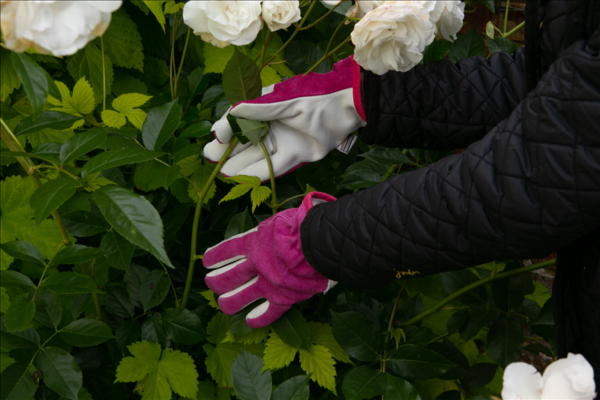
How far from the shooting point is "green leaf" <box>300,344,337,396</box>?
950mm

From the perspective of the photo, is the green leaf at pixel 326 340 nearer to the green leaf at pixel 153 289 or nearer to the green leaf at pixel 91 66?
the green leaf at pixel 153 289

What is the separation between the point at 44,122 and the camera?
75 centimetres

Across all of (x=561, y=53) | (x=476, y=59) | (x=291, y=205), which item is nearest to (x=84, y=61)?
(x=291, y=205)

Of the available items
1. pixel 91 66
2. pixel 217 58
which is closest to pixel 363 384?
pixel 217 58

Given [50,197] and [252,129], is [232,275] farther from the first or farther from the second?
[50,197]

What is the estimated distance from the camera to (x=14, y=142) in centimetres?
69

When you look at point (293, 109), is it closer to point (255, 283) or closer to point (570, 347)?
point (255, 283)

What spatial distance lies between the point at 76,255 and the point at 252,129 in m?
0.42

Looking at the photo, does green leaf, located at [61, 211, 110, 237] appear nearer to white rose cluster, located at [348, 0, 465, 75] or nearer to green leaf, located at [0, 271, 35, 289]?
green leaf, located at [0, 271, 35, 289]

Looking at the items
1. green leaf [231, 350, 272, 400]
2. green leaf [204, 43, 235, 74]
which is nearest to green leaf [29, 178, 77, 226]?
green leaf [231, 350, 272, 400]

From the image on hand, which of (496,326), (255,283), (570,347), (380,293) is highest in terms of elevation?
(255,283)

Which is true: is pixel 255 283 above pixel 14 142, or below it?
below

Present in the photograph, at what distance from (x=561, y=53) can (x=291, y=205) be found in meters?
0.77

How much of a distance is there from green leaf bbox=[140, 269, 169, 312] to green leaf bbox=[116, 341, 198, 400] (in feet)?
0.29
